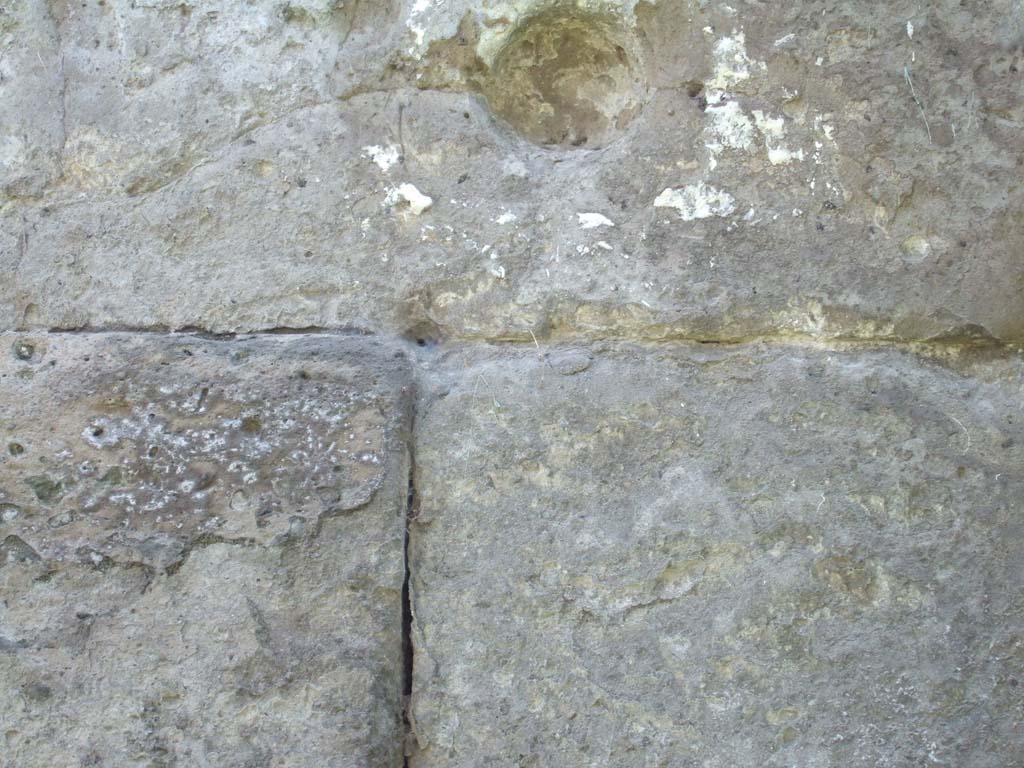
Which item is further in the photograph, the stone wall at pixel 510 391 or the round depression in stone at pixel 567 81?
the round depression in stone at pixel 567 81

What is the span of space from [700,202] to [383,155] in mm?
491

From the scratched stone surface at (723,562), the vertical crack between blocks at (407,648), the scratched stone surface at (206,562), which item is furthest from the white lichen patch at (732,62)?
the vertical crack between blocks at (407,648)

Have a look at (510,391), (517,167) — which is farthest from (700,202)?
(510,391)

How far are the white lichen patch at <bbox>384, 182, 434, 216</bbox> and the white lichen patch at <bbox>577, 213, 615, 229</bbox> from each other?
0.76ft

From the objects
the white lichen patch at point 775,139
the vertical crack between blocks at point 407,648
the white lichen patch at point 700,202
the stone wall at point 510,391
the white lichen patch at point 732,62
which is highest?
the white lichen patch at point 732,62

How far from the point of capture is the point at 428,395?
166 centimetres

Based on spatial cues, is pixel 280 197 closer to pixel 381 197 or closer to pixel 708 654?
pixel 381 197

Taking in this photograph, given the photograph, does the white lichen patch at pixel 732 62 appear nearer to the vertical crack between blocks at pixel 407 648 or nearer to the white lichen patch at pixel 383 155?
the white lichen patch at pixel 383 155

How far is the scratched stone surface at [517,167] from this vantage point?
1.57 meters

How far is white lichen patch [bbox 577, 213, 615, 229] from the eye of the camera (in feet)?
5.31

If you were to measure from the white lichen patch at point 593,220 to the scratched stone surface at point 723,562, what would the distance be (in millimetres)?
Answer: 191

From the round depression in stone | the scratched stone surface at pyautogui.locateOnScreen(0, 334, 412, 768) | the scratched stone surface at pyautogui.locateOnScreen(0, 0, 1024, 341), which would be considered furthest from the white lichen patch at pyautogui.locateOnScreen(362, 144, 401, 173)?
the scratched stone surface at pyautogui.locateOnScreen(0, 334, 412, 768)

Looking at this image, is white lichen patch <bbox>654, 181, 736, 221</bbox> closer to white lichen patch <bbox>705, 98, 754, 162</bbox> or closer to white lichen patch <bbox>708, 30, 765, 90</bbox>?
white lichen patch <bbox>705, 98, 754, 162</bbox>

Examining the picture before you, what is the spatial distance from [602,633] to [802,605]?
0.96ft
